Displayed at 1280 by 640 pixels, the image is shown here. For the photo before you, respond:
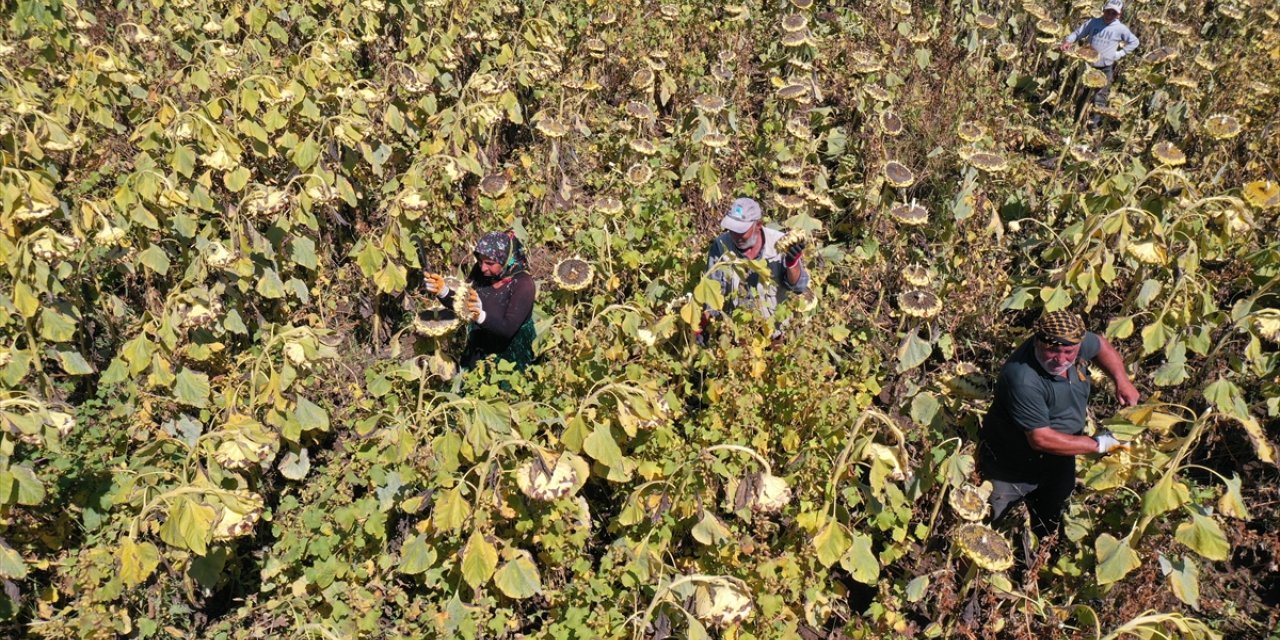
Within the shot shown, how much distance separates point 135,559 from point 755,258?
2914mm

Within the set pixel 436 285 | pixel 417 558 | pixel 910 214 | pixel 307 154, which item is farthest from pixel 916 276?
pixel 307 154

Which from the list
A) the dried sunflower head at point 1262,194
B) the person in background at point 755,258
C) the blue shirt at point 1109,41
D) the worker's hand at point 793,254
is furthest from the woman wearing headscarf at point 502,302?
the blue shirt at point 1109,41

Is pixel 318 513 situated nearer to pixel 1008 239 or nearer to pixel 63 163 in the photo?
pixel 63 163

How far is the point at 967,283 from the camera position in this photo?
514cm

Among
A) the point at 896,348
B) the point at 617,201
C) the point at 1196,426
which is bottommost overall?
the point at 896,348

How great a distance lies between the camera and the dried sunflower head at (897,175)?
5.15 m

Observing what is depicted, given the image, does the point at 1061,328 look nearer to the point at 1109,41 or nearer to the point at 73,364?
the point at 73,364

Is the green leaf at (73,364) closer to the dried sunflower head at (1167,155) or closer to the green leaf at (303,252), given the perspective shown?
the green leaf at (303,252)

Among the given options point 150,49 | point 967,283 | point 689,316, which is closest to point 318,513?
point 689,316

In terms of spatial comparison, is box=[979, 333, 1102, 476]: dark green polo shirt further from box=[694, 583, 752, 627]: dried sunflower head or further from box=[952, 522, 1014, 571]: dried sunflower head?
box=[694, 583, 752, 627]: dried sunflower head

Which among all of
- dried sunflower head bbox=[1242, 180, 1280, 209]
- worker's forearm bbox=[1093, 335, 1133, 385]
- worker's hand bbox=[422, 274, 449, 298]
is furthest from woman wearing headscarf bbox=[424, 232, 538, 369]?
dried sunflower head bbox=[1242, 180, 1280, 209]

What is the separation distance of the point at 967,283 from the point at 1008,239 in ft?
3.07

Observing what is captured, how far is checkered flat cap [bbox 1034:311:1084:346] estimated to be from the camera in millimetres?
3316

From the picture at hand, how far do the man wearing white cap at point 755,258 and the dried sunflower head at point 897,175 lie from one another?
92cm
